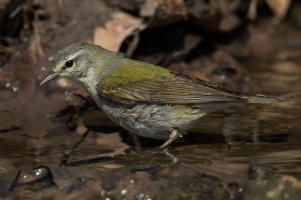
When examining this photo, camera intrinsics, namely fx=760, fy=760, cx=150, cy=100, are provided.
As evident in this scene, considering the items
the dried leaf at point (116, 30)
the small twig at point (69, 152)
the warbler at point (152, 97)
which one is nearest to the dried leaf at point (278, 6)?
the dried leaf at point (116, 30)

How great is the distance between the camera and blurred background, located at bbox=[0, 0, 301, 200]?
19.3ft

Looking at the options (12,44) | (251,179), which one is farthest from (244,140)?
(12,44)

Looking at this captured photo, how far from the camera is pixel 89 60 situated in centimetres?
757

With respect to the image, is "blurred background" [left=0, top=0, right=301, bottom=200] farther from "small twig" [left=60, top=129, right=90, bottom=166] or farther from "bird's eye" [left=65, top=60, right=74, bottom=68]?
"bird's eye" [left=65, top=60, right=74, bottom=68]

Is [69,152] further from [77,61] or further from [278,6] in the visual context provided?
[278,6]

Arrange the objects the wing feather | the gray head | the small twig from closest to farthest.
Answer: the small twig, the wing feather, the gray head

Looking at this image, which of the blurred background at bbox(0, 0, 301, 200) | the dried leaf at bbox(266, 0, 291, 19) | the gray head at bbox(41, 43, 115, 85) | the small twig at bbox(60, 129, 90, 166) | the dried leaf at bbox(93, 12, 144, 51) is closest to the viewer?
the blurred background at bbox(0, 0, 301, 200)

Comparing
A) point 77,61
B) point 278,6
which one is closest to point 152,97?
→ point 77,61

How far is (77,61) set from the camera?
24.6 feet

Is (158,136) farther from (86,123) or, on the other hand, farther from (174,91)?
(86,123)

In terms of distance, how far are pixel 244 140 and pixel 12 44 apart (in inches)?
127

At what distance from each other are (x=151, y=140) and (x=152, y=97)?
2.07 ft

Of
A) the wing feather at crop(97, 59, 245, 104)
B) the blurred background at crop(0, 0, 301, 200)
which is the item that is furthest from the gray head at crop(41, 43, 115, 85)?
the blurred background at crop(0, 0, 301, 200)

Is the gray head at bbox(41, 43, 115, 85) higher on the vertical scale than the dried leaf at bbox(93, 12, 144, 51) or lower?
lower
